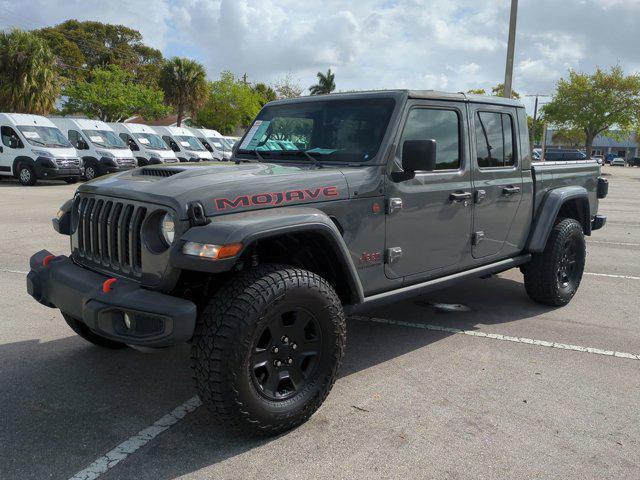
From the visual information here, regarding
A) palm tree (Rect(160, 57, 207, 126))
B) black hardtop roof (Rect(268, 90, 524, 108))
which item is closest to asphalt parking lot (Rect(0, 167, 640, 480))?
black hardtop roof (Rect(268, 90, 524, 108))

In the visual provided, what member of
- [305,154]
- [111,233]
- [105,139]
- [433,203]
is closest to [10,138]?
[105,139]

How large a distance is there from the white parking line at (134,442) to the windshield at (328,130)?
1.84 m

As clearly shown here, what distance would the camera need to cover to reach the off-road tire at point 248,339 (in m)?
2.73

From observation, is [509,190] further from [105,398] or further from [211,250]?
[105,398]

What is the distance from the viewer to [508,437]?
305 cm

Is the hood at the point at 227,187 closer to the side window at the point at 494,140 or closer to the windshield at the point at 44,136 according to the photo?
the side window at the point at 494,140

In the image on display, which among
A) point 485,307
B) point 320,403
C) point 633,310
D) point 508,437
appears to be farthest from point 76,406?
point 633,310

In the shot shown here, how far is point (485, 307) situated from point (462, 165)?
1839mm

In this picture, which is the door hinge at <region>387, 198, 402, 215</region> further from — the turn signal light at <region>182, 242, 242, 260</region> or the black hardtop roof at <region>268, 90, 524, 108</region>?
the turn signal light at <region>182, 242, 242, 260</region>

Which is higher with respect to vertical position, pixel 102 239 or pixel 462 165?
pixel 462 165

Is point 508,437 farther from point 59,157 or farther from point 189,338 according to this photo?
point 59,157

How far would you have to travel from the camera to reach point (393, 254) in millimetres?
3699

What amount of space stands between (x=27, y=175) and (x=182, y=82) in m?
23.0

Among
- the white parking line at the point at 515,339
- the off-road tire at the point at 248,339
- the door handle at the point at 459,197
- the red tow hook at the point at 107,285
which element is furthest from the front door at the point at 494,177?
the red tow hook at the point at 107,285
